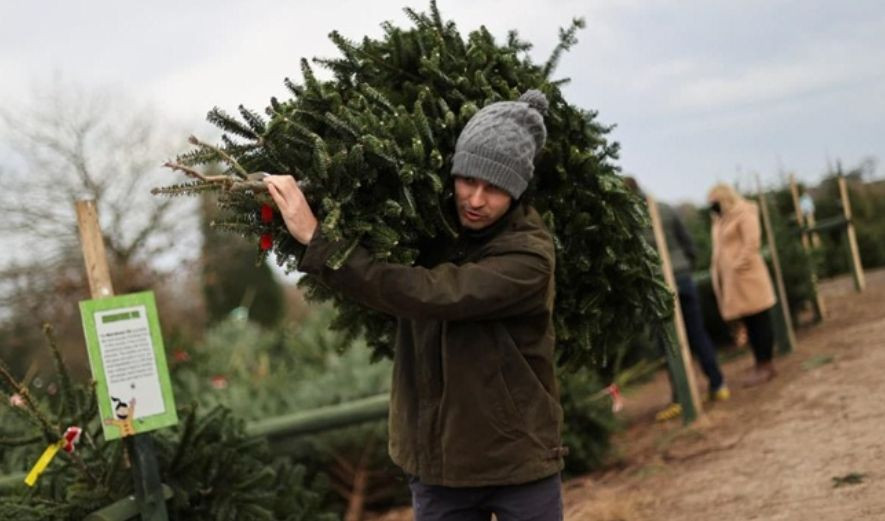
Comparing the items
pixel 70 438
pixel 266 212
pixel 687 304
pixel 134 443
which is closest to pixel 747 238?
pixel 687 304

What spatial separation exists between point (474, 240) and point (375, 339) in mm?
856

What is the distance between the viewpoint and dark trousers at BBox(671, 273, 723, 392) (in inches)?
297

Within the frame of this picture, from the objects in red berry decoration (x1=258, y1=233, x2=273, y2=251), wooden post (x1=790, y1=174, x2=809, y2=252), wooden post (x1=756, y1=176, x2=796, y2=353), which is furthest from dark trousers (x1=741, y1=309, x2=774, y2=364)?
red berry decoration (x1=258, y1=233, x2=273, y2=251)

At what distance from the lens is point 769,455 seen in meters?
5.41

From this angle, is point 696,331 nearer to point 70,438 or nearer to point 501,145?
point 70,438

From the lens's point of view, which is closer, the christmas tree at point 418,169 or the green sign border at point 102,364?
the christmas tree at point 418,169

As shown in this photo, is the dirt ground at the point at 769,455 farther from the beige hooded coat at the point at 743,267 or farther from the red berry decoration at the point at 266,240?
the red berry decoration at the point at 266,240

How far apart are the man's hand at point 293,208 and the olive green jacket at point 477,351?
0.04 meters

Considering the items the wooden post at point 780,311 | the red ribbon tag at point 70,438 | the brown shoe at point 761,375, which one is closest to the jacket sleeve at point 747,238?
the brown shoe at point 761,375

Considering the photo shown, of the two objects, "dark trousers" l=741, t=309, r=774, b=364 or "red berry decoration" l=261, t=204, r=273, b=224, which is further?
"dark trousers" l=741, t=309, r=774, b=364

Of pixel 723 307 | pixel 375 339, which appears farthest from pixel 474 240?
pixel 723 307

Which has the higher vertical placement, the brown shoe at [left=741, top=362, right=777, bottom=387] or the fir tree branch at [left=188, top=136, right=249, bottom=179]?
the fir tree branch at [left=188, top=136, right=249, bottom=179]

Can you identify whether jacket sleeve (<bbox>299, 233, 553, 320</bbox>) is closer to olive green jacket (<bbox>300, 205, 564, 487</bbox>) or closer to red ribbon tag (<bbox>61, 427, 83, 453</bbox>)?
olive green jacket (<bbox>300, 205, 564, 487</bbox>)

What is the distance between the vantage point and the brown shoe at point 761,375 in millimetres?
7868
